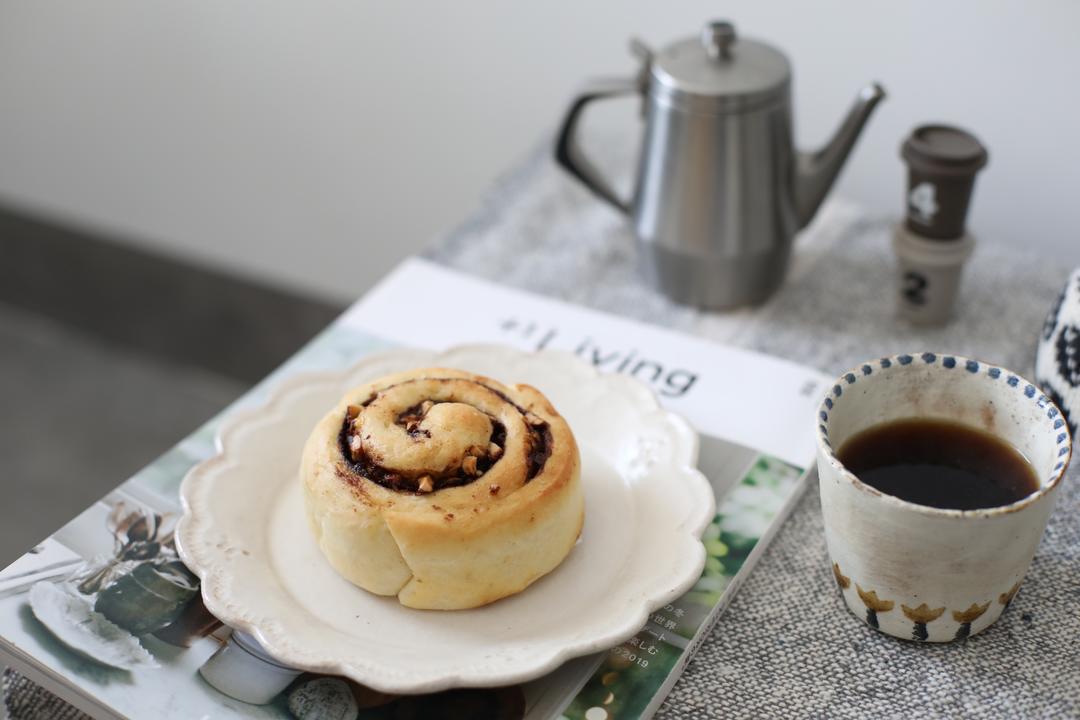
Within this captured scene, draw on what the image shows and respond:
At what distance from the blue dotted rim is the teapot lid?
245 millimetres

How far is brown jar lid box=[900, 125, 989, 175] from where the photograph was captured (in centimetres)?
70

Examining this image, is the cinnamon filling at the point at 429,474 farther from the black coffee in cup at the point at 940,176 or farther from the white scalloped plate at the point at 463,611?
the black coffee in cup at the point at 940,176

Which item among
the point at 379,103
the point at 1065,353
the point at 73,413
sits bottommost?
the point at 73,413

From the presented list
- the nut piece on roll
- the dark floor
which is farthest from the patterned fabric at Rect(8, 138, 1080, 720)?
the dark floor

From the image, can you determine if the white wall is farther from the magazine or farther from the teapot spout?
the magazine

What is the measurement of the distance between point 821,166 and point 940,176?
0.10 metres

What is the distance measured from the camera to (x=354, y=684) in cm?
52

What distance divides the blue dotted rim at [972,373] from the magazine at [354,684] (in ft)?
0.33

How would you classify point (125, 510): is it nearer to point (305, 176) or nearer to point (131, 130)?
point (305, 176)

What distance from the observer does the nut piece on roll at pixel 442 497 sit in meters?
0.52

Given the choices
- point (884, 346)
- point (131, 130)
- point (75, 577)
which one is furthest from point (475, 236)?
point (131, 130)

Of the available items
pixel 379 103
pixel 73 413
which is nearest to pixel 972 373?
pixel 379 103

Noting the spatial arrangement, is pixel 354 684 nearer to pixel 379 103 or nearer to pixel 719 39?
pixel 719 39

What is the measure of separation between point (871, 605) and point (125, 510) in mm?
410
